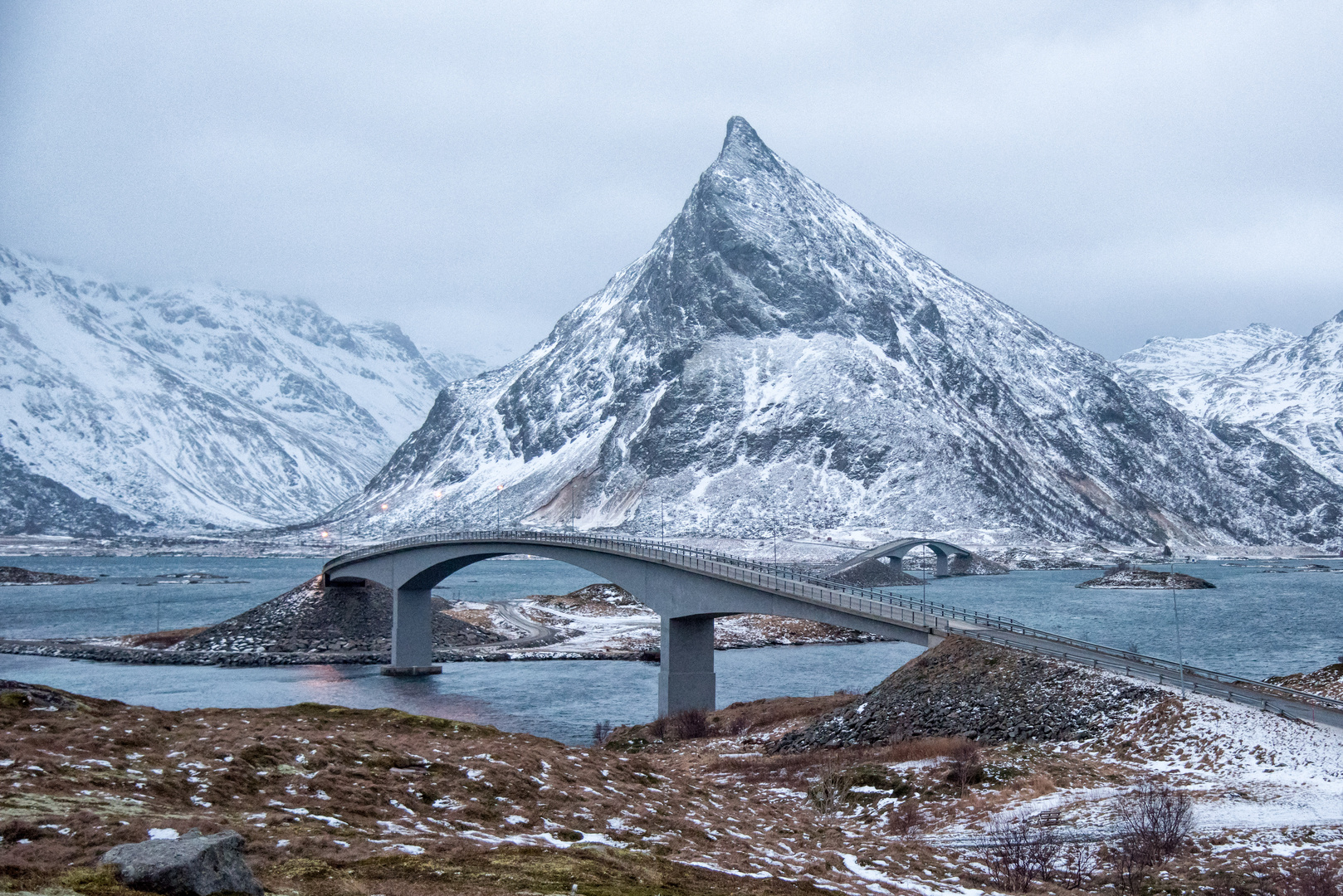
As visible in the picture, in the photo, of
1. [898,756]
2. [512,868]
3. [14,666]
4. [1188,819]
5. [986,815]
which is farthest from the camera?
[14,666]

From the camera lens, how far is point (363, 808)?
22.0 meters

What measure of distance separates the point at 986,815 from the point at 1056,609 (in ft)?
348

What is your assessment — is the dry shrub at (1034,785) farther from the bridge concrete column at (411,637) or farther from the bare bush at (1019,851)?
the bridge concrete column at (411,637)

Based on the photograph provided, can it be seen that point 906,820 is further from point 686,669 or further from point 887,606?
point 686,669

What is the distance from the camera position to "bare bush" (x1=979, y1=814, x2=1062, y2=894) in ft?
74.6

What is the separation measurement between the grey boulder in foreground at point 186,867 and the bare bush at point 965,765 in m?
22.7

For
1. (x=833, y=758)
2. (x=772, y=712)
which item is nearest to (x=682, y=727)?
(x=772, y=712)

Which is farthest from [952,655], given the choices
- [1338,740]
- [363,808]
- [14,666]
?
[14,666]

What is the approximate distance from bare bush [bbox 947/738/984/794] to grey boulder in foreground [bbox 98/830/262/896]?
22681 mm

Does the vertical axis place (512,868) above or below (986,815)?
above

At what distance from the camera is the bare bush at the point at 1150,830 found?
76.7 ft

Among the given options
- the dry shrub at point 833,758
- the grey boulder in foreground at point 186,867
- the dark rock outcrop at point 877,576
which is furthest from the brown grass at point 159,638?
the grey boulder in foreground at point 186,867

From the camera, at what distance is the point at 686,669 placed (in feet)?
199

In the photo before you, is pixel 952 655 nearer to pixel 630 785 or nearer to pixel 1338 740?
pixel 1338 740
